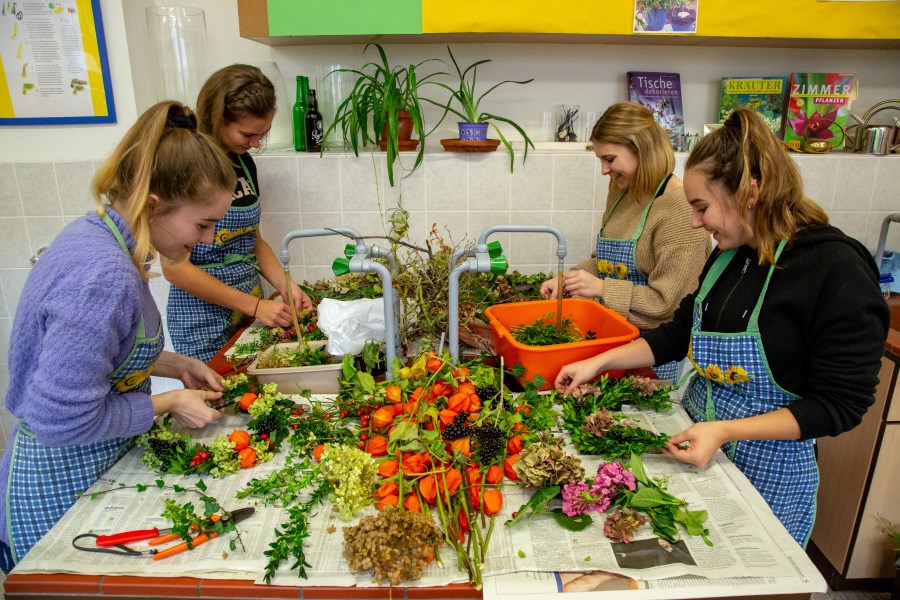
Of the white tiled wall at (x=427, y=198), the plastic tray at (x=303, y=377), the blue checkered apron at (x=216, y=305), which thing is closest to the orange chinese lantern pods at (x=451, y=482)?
the plastic tray at (x=303, y=377)

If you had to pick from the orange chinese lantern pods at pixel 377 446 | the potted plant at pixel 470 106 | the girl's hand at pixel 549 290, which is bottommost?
the orange chinese lantern pods at pixel 377 446

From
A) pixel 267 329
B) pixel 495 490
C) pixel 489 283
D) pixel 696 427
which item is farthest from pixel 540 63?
pixel 495 490

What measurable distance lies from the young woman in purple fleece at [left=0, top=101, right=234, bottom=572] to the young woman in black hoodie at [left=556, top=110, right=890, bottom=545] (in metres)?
0.94

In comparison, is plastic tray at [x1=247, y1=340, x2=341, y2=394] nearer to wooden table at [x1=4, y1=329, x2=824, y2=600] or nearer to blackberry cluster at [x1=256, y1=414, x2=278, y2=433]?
blackberry cluster at [x1=256, y1=414, x2=278, y2=433]

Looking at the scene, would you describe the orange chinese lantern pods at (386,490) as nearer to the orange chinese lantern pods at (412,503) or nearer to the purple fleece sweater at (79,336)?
the orange chinese lantern pods at (412,503)

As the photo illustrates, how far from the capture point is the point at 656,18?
8.09ft

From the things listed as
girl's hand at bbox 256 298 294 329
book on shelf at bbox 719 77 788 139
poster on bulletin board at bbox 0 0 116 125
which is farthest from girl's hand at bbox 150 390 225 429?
book on shelf at bbox 719 77 788 139

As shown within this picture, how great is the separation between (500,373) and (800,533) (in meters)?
0.83

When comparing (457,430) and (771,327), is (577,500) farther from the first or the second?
(771,327)

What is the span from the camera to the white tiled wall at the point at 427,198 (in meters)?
2.65

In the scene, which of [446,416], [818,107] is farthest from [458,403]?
[818,107]

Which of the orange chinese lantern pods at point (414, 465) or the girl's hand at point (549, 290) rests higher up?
the girl's hand at point (549, 290)

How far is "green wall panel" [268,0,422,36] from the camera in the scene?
2.42 metres

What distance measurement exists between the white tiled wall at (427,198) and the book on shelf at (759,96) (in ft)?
0.93
